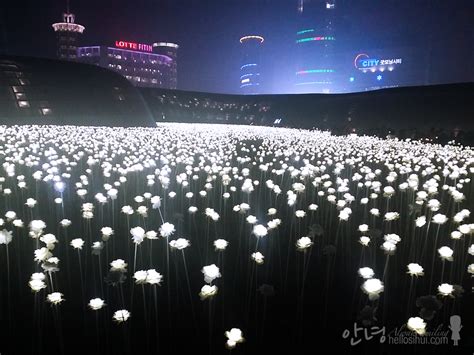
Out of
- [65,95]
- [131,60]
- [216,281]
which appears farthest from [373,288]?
[131,60]

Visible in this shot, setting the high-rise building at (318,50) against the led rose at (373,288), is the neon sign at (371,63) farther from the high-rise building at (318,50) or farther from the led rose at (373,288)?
the led rose at (373,288)

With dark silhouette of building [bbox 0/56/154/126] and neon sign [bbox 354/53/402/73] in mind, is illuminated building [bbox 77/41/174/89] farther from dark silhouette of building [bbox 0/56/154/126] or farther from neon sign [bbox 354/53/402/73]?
dark silhouette of building [bbox 0/56/154/126]

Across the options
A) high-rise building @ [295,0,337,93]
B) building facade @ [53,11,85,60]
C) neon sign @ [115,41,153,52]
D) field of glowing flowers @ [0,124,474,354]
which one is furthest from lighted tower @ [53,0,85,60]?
field of glowing flowers @ [0,124,474,354]

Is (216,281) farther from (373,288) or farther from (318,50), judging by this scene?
(318,50)

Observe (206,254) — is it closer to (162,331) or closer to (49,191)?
(162,331)

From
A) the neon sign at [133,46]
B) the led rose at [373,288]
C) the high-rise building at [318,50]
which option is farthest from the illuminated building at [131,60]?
the led rose at [373,288]
